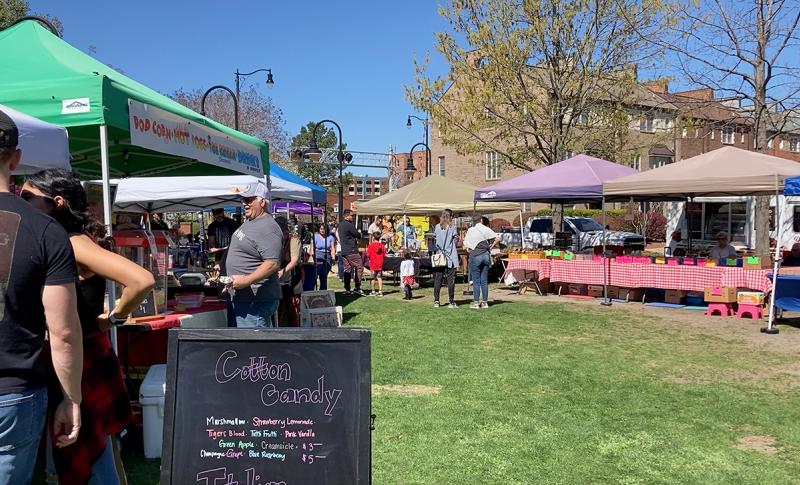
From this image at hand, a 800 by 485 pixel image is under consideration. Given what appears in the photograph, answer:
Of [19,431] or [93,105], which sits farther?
[93,105]

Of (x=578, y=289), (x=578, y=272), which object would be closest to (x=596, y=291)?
(x=578, y=289)

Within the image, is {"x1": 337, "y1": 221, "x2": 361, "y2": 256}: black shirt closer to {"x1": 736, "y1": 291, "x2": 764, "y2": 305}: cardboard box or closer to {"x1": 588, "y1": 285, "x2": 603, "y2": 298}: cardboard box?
{"x1": 588, "y1": 285, "x2": 603, "y2": 298}: cardboard box

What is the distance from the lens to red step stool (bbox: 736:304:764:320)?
10531mm

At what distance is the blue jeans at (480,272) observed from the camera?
11.5 metres

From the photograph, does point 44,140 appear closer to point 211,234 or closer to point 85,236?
point 85,236

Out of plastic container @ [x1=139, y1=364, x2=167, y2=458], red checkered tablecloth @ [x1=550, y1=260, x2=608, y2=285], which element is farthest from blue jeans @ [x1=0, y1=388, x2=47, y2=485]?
red checkered tablecloth @ [x1=550, y1=260, x2=608, y2=285]

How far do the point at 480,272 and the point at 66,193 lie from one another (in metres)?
9.74

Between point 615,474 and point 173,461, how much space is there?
2885mm

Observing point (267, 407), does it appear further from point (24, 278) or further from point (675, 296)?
point (675, 296)

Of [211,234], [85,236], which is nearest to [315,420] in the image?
[85,236]

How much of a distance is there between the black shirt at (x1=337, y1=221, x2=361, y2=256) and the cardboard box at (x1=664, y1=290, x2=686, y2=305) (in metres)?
6.47

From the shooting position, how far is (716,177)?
11281 millimetres

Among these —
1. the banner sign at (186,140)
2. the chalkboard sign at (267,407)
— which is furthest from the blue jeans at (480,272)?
the chalkboard sign at (267,407)

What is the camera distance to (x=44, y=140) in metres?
4.04
